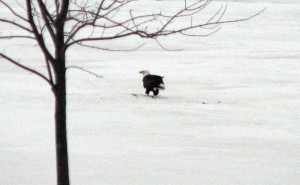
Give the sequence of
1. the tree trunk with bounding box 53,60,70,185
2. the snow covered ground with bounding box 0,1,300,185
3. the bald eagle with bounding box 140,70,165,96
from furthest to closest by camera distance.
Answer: the bald eagle with bounding box 140,70,165,96, the snow covered ground with bounding box 0,1,300,185, the tree trunk with bounding box 53,60,70,185

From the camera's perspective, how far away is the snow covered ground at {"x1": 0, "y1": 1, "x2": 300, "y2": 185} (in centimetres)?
520

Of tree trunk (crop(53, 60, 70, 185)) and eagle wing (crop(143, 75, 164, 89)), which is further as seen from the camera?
eagle wing (crop(143, 75, 164, 89))

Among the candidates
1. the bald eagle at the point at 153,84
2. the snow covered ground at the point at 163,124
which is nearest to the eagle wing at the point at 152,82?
the bald eagle at the point at 153,84

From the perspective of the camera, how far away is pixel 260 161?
19.2 ft

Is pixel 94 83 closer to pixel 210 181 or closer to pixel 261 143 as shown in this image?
pixel 261 143

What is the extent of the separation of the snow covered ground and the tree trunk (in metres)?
1.56

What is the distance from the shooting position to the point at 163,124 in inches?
318

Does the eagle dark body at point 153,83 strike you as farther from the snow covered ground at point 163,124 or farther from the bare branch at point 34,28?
the bare branch at point 34,28

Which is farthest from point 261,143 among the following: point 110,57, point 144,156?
point 110,57

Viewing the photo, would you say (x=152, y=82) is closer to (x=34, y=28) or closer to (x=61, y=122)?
(x=61, y=122)

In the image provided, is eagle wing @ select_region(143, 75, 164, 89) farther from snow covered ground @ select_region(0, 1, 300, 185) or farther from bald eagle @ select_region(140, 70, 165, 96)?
snow covered ground @ select_region(0, 1, 300, 185)

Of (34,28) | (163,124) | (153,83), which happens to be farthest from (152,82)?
(34,28)

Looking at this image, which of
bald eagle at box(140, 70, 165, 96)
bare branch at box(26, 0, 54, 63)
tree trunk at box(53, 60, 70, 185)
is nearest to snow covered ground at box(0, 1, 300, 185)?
bald eagle at box(140, 70, 165, 96)

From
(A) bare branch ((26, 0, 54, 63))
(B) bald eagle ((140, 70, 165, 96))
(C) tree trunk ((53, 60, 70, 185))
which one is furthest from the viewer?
(B) bald eagle ((140, 70, 165, 96))
